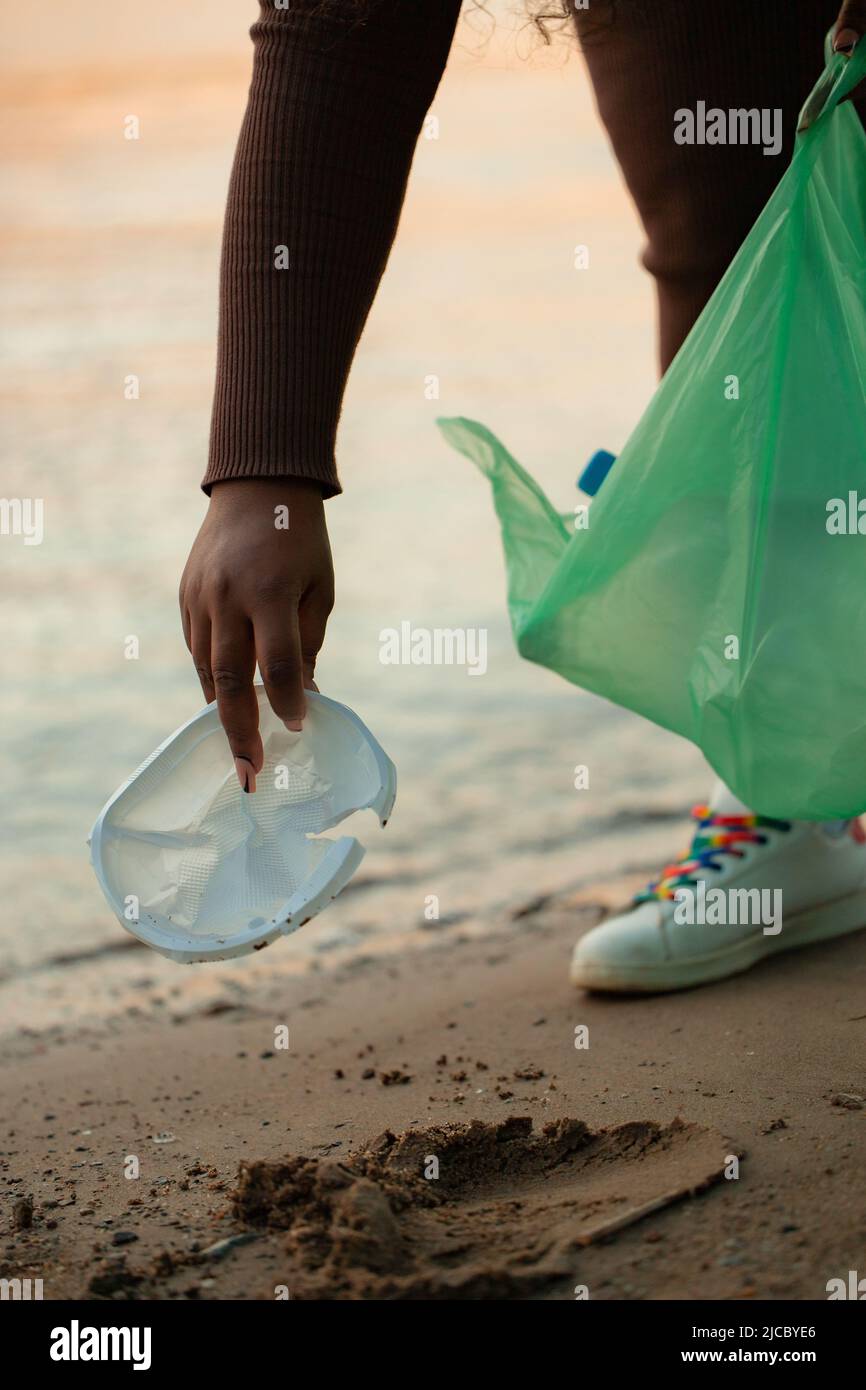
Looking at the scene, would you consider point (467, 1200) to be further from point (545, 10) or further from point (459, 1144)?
point (545, 10)

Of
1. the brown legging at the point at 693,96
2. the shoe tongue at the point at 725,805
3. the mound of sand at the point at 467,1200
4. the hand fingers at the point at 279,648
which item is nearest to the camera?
the mound of sand at the point at 467,1200

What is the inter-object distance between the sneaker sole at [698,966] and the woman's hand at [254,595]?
0.80 meters

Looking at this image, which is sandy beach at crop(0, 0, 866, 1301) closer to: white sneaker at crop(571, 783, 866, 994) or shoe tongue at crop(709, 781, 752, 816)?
white sneaker at crop(571, 783, 866, 994)

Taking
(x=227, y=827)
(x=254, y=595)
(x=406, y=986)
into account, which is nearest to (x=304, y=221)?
(x=254, y=595)

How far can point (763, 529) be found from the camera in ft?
5.35

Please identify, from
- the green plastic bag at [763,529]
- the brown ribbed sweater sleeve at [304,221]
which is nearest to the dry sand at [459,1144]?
the green plastic bag at [763,529]

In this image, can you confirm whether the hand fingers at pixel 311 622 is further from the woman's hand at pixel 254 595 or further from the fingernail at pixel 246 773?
the fingernail at pixel 246 773

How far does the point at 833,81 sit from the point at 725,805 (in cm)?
109

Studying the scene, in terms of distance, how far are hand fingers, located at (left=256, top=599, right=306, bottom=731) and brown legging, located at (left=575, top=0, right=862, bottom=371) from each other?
94 cm

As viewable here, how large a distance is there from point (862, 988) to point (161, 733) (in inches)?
85.4

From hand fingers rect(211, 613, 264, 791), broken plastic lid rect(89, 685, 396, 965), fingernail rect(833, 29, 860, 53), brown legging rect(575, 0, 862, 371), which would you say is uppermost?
brown legging rect(575, 0, 862, 371)

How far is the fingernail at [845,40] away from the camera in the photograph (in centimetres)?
155

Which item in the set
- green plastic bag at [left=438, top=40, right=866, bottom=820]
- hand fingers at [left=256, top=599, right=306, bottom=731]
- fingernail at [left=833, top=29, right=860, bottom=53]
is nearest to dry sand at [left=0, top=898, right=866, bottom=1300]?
green plastic bag at [left=438, top=40, right=866, bottom=820]

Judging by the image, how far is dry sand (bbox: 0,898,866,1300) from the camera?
125 centimetres
